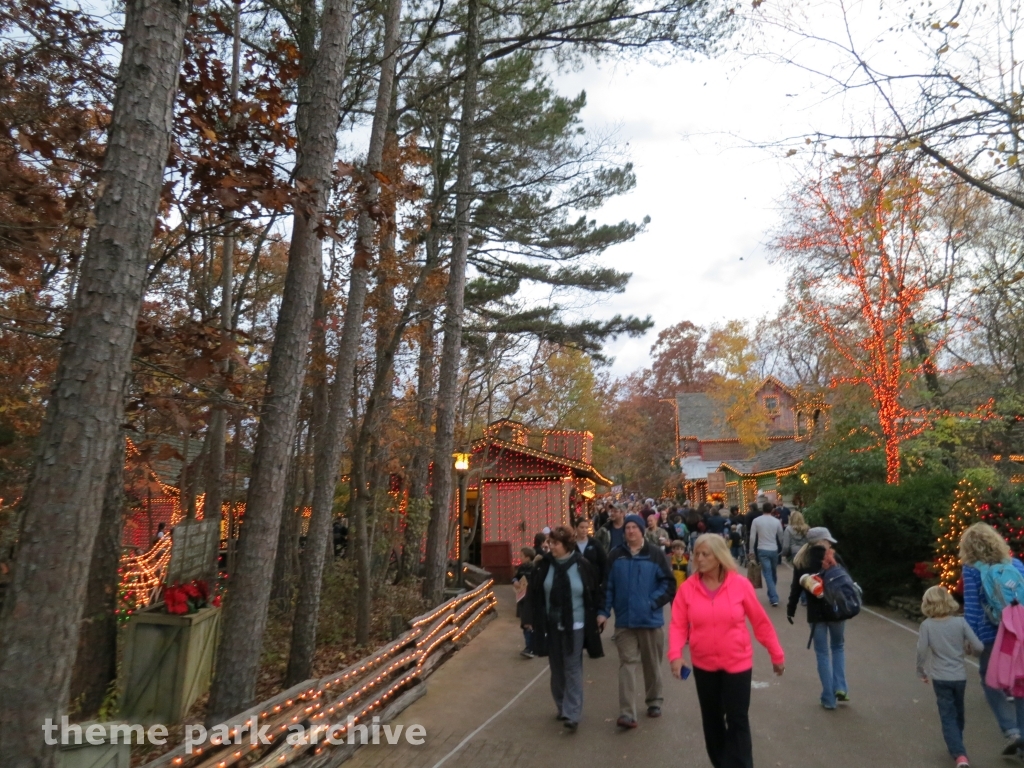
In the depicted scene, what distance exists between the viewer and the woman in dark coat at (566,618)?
6676 mm

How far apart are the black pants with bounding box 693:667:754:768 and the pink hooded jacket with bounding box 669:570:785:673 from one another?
0.06 meters

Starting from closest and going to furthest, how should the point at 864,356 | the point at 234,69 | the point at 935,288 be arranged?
the point at 234,69 → the point at 935,288 → the point at 864,356

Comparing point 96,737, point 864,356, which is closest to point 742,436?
point 864,356

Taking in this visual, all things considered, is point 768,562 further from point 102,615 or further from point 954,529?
point 102,615

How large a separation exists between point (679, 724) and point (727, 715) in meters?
2.27

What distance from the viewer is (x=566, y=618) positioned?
266 inches

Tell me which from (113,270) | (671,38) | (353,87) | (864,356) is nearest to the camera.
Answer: (113,270)

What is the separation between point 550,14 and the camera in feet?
41.7

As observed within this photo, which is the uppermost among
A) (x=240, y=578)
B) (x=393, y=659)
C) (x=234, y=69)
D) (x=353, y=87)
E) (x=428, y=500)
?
(x=234, y=69)

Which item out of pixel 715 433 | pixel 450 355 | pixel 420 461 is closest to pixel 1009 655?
pixel 450 355

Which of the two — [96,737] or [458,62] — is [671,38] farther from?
[96,737]

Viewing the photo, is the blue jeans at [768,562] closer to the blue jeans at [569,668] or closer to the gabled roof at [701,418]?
the blue jeans at [569,668]

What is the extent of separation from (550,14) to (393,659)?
10345 millimetres

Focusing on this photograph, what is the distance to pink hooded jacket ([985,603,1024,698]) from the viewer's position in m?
5.29
